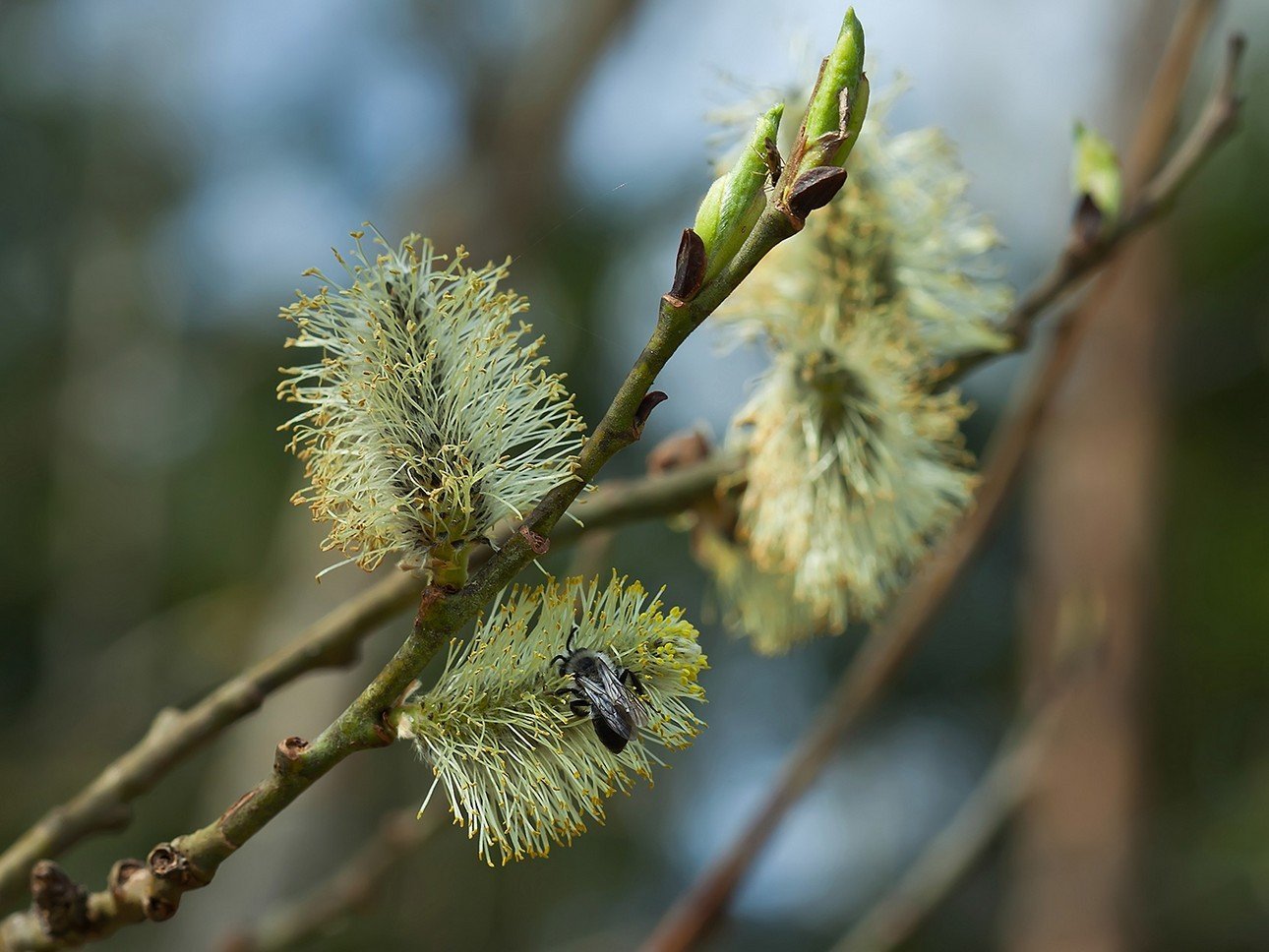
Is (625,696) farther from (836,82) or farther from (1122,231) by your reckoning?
(1122,231)

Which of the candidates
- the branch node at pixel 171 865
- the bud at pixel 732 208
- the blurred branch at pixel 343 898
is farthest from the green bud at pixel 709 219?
the blurred branch at pixel 343 898

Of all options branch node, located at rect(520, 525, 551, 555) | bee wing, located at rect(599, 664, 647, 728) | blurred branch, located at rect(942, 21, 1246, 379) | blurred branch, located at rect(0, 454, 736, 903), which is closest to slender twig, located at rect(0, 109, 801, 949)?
branch node, located at rect(520, 525, 551, 555)

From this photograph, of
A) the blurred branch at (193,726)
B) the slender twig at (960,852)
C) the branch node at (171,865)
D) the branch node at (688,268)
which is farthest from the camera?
the slender twig at (960,852)

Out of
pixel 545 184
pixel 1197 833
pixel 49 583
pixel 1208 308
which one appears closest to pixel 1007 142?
pixel 1208 308

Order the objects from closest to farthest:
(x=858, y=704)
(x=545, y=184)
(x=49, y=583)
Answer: (x=858, y=704)
(x=545, y=184)
(x=49, y=583)

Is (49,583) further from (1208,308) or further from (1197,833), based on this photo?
(1208,308)

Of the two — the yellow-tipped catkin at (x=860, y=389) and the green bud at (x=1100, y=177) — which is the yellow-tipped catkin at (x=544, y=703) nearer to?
the yellow-tipped catkin at (x=860, y=389)

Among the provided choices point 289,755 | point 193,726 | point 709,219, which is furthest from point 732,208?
point 193,726
